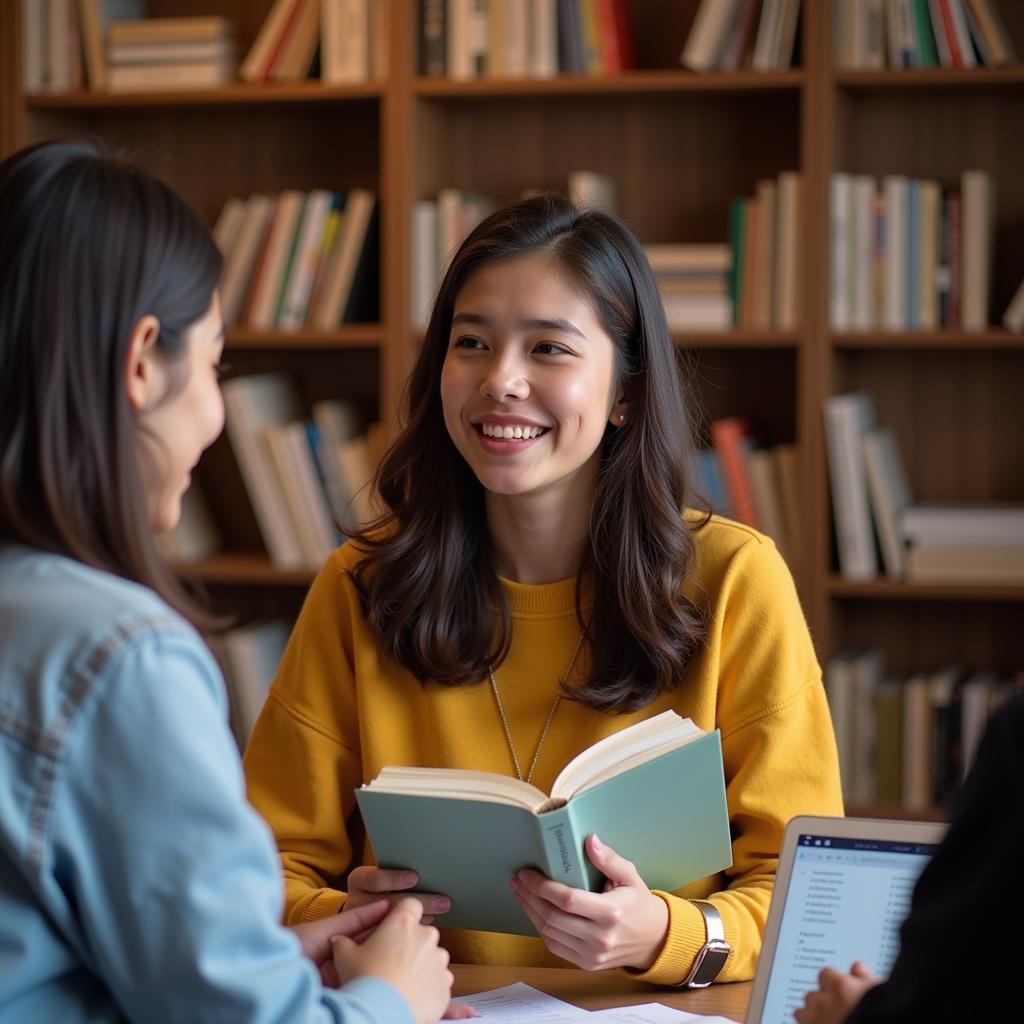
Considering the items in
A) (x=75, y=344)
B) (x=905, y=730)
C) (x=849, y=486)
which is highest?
(x=75, y=344)

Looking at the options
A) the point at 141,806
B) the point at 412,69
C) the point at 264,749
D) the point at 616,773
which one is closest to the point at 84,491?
the point at 141,806

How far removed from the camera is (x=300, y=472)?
307 cm

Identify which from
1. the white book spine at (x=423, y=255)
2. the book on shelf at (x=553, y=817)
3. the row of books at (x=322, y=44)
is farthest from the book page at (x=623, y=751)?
the row of books at (x=322, y=44)

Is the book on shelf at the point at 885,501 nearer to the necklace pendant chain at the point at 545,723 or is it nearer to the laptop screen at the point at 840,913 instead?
the necklace pendant chain at the point at 545,723

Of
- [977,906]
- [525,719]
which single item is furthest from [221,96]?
[977,906]

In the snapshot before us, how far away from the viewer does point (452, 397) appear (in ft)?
5.63

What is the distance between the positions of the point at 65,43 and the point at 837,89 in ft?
5.33

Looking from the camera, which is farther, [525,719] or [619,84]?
[619,84]

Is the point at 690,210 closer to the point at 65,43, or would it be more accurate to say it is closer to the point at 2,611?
the point at 65,43

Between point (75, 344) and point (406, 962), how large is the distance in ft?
1.74

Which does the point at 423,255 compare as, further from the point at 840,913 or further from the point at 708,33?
the point at 840,913

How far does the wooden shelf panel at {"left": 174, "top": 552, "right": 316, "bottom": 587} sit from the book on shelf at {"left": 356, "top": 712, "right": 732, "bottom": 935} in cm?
171

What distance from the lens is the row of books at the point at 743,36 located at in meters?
2.81

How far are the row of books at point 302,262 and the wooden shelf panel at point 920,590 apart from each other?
3.71ft
